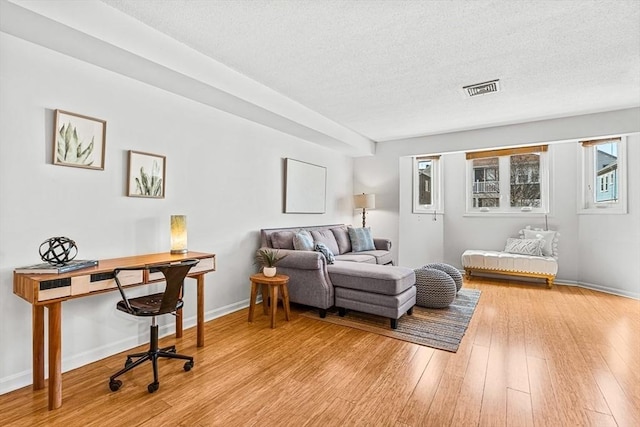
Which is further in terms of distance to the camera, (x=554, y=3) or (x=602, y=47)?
(x=602, y=47)

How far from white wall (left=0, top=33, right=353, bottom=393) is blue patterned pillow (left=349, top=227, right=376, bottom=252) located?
1875 millimetres

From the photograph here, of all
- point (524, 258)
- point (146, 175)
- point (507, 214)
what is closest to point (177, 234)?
point (146, 175)

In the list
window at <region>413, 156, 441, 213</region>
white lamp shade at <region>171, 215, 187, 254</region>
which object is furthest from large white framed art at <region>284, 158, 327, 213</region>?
window at <region>413, 156, 441, 213</region>

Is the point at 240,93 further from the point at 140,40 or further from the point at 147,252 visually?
the point at 147,252

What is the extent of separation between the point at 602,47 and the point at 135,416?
14.0 ft

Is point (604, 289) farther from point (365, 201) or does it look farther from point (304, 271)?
point (304, 271)

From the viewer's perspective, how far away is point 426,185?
628 centimetres

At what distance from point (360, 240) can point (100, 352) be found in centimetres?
374

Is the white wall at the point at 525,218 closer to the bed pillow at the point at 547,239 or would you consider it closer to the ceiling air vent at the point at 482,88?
the bed pillow at the point at 547,239

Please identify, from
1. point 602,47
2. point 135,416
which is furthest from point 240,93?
point 602,47

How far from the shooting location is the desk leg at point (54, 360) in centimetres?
182

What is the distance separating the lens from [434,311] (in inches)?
143

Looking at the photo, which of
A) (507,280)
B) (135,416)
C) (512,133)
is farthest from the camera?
(507,280)

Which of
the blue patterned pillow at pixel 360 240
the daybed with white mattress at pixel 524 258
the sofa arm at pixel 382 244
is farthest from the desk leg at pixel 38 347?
the daybed with white mattress at pixel 524 258
